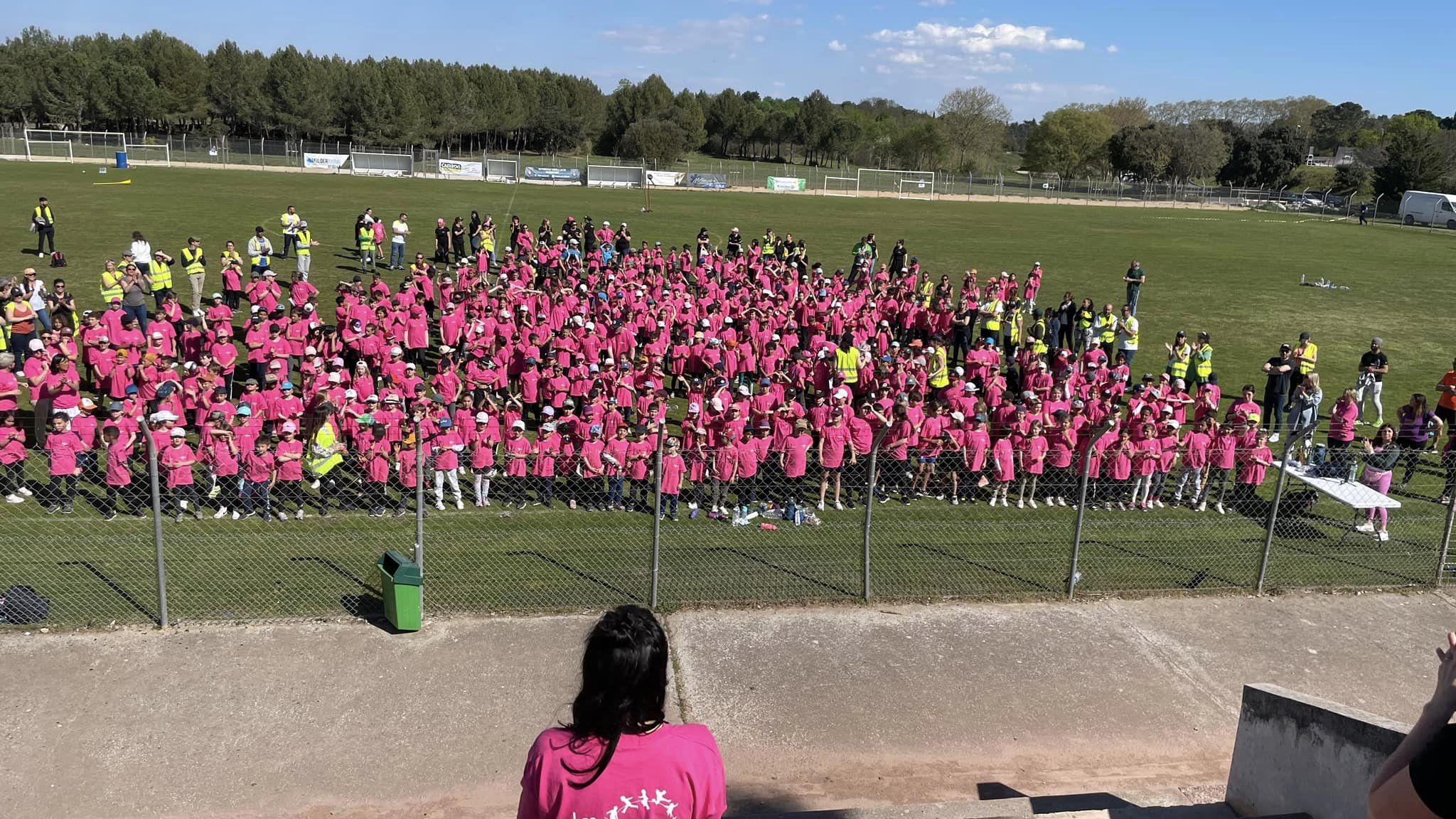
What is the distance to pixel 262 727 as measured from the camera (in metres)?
7.47

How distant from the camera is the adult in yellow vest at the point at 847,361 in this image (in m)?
17.5

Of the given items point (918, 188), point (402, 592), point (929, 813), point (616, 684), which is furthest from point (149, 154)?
point (616, 684)

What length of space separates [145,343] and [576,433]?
8.35 metres

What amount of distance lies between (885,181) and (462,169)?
106 feet

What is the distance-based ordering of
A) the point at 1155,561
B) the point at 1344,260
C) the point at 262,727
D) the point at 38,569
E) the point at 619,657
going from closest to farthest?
the point at 619,657
the point at 262,727
the point at 38,569
the point at 1155,561
the point at 1344,260

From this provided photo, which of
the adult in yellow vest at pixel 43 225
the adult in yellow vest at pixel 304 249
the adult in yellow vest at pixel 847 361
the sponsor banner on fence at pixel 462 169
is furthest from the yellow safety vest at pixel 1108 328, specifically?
the sponsor banner on fence at pixel 462 169

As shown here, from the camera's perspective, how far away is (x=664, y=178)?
221 ft

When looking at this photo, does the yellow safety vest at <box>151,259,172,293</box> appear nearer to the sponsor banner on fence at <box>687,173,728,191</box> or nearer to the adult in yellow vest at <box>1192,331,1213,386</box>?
the adult in yellow vest at <box>1192,331,1213,386</box>

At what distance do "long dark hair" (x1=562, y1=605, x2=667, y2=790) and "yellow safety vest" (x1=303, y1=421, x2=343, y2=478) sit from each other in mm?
11112

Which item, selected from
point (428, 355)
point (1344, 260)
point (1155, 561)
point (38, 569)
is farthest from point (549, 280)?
point (1344, 260)

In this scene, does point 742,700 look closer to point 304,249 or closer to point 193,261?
point 193,261

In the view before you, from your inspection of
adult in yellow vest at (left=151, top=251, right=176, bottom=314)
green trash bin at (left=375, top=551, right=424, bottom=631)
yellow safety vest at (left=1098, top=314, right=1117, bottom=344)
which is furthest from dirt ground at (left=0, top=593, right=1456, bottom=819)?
adult in yellow vest at (left=151, top=251, right=176, bottom=314)

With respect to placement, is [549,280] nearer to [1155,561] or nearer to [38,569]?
[38,569]

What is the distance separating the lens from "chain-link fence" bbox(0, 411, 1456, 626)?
996 cm
